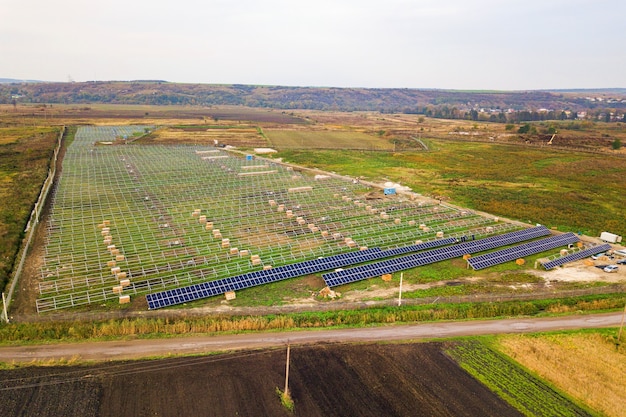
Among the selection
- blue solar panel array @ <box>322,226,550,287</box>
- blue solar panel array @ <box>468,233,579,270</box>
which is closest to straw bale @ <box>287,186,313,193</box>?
blue solar panel array @ <box>322,226,550,287</box>

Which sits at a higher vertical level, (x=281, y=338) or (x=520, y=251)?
(x=520, y=251)

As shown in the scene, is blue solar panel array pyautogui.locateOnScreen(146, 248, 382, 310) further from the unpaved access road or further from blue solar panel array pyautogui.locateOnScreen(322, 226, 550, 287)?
the unpaved access road

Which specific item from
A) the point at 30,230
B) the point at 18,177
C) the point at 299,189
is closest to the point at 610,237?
the point at 299,189

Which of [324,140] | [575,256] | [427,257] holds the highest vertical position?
[324,140]

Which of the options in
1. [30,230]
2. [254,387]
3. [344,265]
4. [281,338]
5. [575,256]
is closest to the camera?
[254,387]

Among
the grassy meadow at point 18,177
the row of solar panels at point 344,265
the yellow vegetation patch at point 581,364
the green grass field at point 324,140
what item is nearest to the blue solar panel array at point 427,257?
the row of solar panels at point 344,265

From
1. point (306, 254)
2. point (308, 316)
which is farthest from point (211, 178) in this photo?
point (308, 316)

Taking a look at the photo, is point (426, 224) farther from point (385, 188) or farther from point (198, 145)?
point (198, 145)

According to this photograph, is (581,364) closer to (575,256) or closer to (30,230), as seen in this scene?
(575,256)
